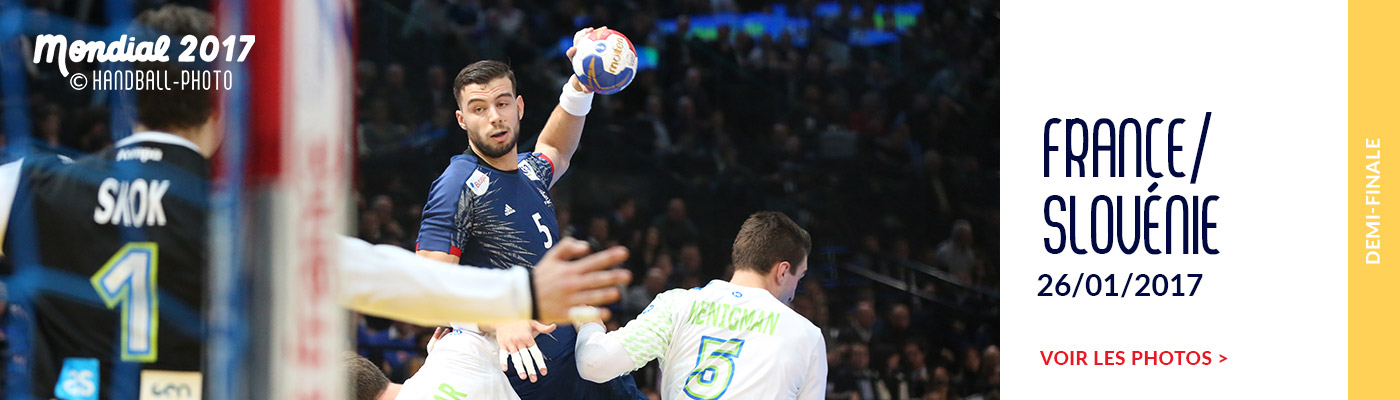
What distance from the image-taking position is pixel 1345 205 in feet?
33.0

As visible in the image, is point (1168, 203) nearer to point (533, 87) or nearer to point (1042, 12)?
point (1042, 12)

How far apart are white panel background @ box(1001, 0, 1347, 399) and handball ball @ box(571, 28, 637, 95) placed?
210 inches

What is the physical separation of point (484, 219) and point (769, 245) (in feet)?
4.31

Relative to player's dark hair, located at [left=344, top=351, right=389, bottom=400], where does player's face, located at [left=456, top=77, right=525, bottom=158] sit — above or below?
above

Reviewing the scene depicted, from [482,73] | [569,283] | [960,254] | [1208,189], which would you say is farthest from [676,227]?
[569,283]

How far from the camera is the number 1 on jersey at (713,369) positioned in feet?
20.6

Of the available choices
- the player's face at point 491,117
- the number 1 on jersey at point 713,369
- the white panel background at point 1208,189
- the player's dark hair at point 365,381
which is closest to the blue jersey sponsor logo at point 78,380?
the player's dark hair at point 365,381

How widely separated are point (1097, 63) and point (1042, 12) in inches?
25.0

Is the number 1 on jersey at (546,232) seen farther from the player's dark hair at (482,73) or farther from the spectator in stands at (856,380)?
the spectator in stands at (856,380)

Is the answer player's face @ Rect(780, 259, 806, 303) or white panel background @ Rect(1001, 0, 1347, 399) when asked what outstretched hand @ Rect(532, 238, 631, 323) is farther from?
white panel background @ Rect(1001, 0, 1347, 399)

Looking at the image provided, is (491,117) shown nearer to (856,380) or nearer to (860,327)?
(856,380)

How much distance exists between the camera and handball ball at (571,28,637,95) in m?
6.49

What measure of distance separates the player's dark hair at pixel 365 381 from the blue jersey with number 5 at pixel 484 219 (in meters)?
0.62

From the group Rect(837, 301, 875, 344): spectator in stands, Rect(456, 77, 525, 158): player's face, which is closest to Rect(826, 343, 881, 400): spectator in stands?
Rect(837, 301, 875, 344): spectator in stands
